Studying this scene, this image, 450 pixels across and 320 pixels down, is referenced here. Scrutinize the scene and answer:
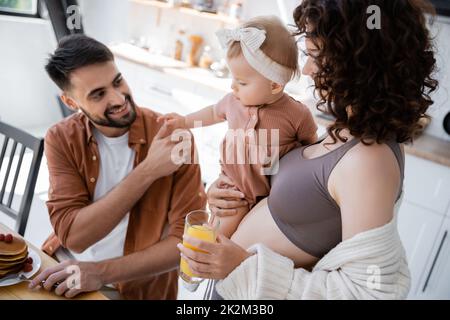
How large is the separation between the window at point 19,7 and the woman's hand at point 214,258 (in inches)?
127

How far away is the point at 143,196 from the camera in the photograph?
1363 millimetres

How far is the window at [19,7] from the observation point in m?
3.19

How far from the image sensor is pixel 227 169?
3.38ft

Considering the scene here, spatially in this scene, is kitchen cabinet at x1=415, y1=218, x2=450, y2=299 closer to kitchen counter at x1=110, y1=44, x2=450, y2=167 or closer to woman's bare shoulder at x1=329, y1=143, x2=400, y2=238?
kitchen counter at x1=110, y1=44, x2=450, y2=167

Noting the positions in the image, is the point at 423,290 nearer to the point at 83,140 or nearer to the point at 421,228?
the point at 421,228

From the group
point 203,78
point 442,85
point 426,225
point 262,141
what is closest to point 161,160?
point 262,141

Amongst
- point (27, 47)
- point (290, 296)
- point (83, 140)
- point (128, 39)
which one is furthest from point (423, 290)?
point (27, 47)

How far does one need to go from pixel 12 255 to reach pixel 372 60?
945 mm

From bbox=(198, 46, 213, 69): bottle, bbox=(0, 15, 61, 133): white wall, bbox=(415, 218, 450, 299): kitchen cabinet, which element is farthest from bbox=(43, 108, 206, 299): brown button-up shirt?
bbox=(0, 15, 61, 133): white wall

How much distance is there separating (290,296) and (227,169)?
391mm

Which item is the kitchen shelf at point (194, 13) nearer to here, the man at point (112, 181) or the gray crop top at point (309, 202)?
the man at point (112, 181)

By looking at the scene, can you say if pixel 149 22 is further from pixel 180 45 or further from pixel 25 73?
pixel 25 73

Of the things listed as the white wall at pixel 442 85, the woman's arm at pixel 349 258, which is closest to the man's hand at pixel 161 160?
the woman's arm at pixel 349 258
